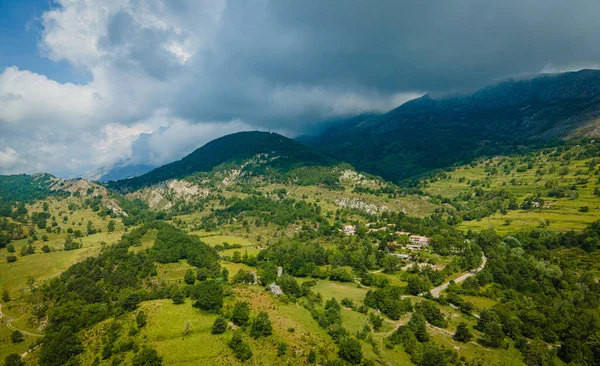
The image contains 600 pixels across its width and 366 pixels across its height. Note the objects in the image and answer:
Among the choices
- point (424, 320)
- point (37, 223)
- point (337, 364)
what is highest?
point (37, 223)

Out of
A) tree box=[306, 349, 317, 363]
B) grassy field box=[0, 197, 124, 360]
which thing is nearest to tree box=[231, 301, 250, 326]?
tree box=[306, 349, 317, 363]

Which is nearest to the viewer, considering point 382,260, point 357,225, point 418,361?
point 418,361

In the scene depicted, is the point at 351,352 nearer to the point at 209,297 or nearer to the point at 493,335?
the point at 493,335

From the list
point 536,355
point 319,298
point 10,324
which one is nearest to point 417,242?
point 319,298

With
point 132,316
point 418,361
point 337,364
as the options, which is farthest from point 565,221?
point 132,316

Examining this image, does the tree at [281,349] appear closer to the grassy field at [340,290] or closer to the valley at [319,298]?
the valley at [319,298]

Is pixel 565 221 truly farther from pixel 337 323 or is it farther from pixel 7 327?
pixel 7 327

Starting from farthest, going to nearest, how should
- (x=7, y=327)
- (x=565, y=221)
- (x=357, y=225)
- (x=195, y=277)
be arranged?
(x=357, y=225) < (x=565, y=221) < (x=195, y=277) < (x=7, y=327)
